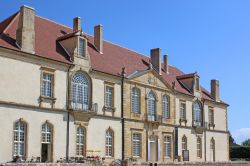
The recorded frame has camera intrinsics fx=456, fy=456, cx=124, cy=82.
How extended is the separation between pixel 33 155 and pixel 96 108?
6.72 m

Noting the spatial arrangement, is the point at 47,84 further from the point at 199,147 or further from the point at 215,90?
the point at 215,90

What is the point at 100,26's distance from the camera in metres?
37.9

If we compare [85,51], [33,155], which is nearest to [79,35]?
[85,51]

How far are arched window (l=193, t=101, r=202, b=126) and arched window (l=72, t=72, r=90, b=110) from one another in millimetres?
16469

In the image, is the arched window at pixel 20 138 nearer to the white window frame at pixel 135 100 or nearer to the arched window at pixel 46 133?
the arched window at pixel 46 133

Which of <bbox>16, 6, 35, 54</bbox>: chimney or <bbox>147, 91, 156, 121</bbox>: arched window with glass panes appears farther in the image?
<bbox>147, 91, 156, 121</bbox>: arched window with glass panes

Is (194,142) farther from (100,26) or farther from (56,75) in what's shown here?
(56,75)

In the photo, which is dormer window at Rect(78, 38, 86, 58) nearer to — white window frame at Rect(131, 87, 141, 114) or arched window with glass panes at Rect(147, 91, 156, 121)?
white window frame at Rect(131, 87, 141, 114)

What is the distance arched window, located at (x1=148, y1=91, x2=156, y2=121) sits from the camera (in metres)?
39.2

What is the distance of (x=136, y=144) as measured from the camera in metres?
37.5

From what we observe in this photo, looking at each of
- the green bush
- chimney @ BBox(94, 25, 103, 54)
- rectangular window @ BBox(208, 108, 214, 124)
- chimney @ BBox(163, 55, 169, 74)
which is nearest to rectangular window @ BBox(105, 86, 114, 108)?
chimney @ BBox(94, 25, 103, 54)

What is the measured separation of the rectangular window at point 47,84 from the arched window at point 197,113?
2000 centimetres

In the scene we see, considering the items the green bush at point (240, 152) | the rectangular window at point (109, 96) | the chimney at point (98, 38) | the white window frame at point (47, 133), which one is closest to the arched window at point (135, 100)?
the rectangular window at point (109, 96)

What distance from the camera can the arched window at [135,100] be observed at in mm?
37550
